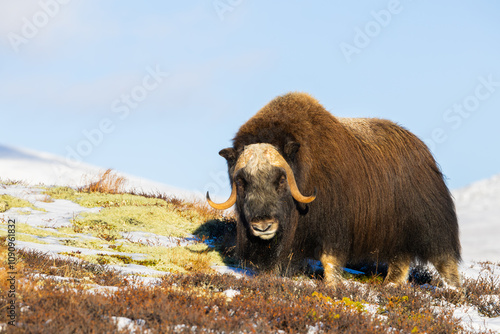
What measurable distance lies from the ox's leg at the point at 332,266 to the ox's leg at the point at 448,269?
1.62 metres

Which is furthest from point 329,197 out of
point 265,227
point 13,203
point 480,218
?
point 480,218

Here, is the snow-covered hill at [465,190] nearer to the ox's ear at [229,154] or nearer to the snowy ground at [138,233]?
the snowy ground at [138,233]

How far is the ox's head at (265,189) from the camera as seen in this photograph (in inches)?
227

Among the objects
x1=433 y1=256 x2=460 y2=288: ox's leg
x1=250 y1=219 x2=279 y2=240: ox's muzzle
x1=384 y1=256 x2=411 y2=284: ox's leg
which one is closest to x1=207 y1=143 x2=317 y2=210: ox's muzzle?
x1=250 y1=219 x2=279 y2=240: ox's muzzle

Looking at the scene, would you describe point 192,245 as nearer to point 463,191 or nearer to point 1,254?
Result: point 1,254

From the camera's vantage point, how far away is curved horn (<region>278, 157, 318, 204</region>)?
19.8 ft

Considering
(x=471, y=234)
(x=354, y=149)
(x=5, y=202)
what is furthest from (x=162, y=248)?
(x=471, y=234)

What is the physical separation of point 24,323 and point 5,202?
22.3 ft

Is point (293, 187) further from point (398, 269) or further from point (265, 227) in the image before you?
point (398, 269)

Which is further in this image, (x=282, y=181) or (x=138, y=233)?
(x=138, y=233)

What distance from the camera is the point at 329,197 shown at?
6.37 metres

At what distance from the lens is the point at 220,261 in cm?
755

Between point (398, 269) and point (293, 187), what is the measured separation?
7.40 ft

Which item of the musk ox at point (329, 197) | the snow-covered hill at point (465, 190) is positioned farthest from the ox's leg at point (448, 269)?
the snow-covered hill at point (465, 190)
